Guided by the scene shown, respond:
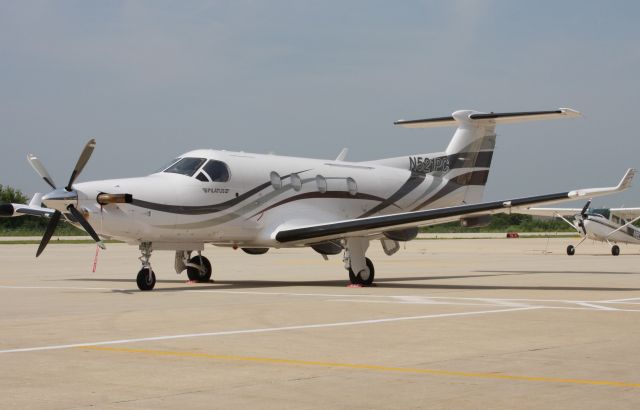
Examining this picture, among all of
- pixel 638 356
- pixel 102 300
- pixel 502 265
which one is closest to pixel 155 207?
pixel 102 300

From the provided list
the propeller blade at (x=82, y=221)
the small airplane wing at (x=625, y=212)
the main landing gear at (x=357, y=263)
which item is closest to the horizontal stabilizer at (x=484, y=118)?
the main landing gear at (x=357, y=263)

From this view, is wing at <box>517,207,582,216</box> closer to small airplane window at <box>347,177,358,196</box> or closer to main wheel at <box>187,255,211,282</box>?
small airplane window at <box>347,177,358,196</box>

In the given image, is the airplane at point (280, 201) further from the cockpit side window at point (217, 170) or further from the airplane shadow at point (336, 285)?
the airplane shadow at point (336, 285)

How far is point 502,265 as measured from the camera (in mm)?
32562

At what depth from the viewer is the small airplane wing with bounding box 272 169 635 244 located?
1991 centimetres

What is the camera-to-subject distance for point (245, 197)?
2181cm

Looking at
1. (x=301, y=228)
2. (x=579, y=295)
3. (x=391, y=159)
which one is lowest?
(x=579, y=295)

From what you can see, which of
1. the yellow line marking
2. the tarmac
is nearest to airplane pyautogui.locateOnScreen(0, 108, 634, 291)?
the tarmac

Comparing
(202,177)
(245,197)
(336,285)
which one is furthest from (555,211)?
(202,177)

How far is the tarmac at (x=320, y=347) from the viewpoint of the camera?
7492mm

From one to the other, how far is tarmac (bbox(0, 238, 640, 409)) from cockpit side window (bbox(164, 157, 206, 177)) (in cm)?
261

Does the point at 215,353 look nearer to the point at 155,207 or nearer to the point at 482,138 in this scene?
the point at 155,207

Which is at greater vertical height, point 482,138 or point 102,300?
point 482,138

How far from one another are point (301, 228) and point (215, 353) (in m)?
11.8
